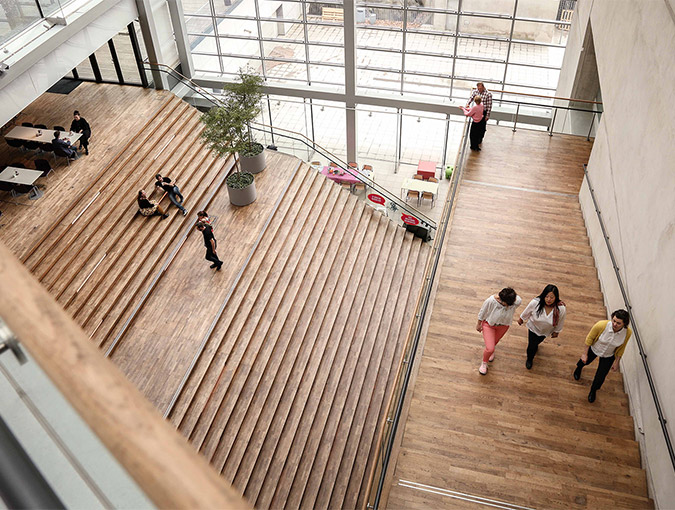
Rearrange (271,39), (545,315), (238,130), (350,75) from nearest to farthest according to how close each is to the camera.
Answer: (545,315) < (238,130) < (350,75) < (271,39)

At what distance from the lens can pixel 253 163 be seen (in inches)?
620

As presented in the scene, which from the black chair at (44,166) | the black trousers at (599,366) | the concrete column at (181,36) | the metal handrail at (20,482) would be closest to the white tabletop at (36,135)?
the black chair at (44,166)

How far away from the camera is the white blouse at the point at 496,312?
271 inches

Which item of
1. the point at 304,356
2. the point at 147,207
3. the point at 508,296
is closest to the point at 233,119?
the point at 147,207

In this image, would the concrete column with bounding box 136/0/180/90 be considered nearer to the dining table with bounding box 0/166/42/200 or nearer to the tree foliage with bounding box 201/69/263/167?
the tree foliage with bounding box 201/69/263/167

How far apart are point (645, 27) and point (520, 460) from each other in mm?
6432

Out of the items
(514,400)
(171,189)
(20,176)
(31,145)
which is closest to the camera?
(514,400)

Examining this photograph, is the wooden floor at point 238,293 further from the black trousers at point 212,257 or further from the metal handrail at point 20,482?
the metal handrail at point 20,482

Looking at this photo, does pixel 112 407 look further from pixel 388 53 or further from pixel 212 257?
pixel 388 53

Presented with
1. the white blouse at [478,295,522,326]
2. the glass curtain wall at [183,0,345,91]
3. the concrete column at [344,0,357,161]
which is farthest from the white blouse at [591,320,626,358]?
the glass curtain wall at [183,0,345,91]

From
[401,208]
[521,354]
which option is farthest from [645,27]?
[401,208]

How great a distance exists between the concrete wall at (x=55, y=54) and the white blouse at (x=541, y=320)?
11.6 metres

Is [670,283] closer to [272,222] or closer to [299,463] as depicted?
[299,463]

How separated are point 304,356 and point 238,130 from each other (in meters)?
5.69
